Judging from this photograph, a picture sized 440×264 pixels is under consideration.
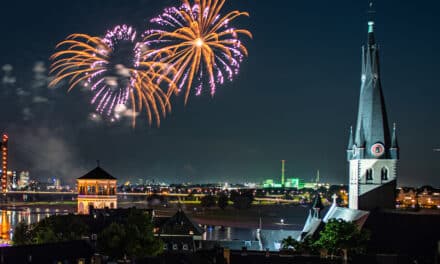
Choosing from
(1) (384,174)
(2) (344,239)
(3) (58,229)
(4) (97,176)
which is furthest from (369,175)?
(4) (97,176)

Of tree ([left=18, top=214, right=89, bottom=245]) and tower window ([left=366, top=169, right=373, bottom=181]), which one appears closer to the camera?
tower window ([left=366, top=169, right=373, bottom=181])

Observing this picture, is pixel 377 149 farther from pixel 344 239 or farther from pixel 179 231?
pixel 179 231

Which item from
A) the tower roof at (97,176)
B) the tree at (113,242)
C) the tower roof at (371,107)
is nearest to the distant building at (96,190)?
the tower roof at (97,176)

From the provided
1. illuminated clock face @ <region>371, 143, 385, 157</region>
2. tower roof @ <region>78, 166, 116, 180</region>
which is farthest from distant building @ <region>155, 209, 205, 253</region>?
illuminated clock face @ <region>371, 143, 385, 157</region>

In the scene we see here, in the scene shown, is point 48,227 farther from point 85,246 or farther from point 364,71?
point 364,71

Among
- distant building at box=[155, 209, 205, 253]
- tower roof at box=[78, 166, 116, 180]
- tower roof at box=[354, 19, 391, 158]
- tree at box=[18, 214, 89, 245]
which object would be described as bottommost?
distant building at box=[155, 209, 205, 253]

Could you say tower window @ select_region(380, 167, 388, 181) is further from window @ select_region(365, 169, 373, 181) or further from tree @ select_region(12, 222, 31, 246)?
tree @ select_region(12, 222, 31, 246)

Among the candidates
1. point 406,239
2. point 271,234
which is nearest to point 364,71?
point 406,239
